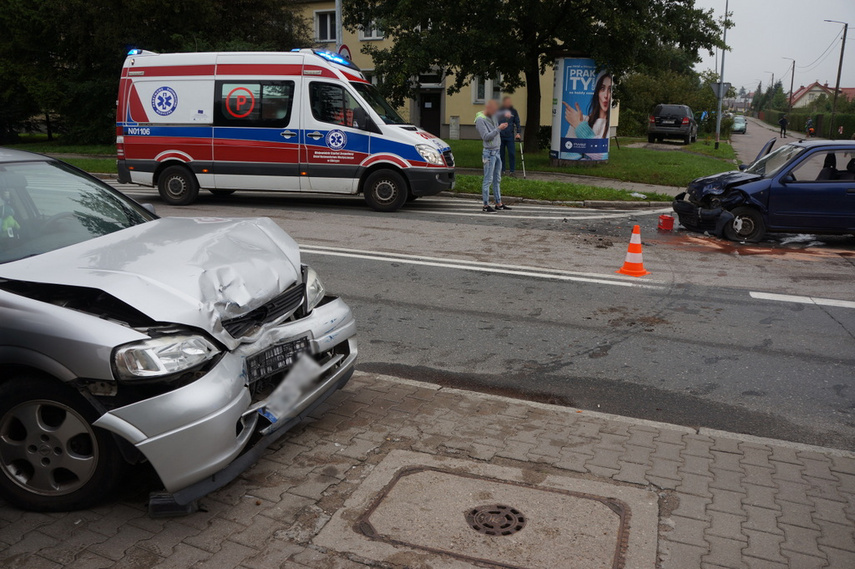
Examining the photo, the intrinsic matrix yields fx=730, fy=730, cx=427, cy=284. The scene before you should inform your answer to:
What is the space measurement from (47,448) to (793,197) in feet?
35.2

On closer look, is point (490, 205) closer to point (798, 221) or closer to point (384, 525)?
point (798, 221)

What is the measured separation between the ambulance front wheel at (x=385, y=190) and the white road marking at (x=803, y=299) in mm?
6918

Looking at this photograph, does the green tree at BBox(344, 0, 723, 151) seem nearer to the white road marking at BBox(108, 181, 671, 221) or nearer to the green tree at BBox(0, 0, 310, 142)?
the white road marking at BBox(108, 181, 671, 221)

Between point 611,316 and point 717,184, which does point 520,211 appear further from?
point 611,316

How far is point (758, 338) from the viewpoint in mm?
6738

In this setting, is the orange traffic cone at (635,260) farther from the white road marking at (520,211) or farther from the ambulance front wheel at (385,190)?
the ambulance front wheel at (385,190)

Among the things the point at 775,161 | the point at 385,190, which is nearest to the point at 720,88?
the point at 775,161

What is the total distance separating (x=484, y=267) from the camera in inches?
366

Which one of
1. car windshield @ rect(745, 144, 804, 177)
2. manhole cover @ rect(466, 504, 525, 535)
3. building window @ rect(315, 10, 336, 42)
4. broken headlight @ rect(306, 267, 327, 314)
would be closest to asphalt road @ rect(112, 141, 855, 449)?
car windshield @ rect(745, 144, 804, 177)

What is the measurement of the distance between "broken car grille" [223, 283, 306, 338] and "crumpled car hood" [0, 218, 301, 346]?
0.05 meters

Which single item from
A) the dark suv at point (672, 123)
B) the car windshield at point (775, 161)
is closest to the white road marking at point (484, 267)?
the car windshield at point (775, 161)

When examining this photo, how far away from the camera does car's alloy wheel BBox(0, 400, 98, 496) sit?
3.49 metres

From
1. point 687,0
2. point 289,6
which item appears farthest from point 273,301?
point 289,6

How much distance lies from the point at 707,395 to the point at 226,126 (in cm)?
1076
